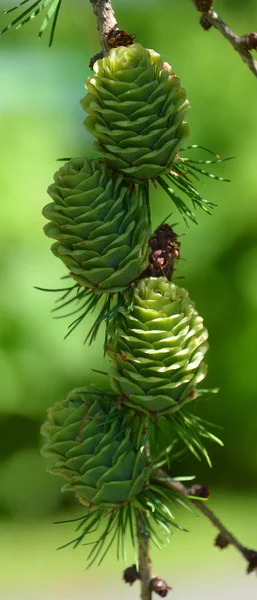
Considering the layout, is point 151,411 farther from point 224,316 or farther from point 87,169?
point 224,316

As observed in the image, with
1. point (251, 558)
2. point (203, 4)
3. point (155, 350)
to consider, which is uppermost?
point (203, 4)

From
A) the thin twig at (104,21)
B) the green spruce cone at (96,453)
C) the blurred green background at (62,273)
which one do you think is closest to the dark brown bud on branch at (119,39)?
the thin twig at (104,21)

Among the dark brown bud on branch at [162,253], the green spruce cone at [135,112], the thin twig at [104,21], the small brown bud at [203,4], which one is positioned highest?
the thin twig at [104,21]

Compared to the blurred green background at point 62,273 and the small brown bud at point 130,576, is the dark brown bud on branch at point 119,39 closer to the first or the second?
the small brown bud at point 130,576

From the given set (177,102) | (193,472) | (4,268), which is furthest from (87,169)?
A: (193,472)

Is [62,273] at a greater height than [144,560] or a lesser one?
greater

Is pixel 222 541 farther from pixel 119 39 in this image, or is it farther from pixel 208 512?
pixel 119 39

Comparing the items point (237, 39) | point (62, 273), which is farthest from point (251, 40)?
point (62, 273)

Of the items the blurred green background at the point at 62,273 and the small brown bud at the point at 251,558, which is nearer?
the small brown bud at the point at 251,558
